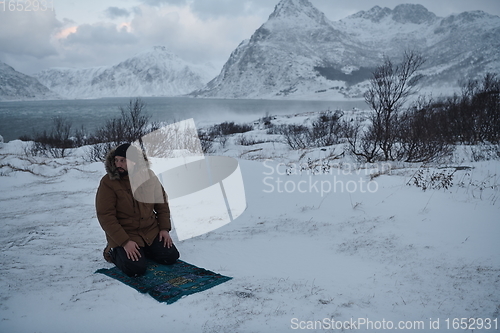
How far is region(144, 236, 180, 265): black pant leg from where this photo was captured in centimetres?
360

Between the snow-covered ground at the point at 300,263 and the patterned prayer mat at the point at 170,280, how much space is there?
102 millimetres

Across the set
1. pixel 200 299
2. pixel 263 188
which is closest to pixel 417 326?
pixel 200 299

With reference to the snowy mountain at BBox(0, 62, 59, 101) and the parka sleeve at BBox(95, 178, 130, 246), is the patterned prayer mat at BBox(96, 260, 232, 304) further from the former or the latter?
the snowy mountain at BBox(0, 62, 59, 101)

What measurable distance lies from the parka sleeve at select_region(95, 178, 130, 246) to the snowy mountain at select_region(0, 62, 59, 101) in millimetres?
202427

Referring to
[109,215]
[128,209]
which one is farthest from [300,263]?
[109,215]

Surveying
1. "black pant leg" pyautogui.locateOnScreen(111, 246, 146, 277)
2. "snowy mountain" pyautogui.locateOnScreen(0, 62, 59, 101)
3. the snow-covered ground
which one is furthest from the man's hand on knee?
"snowy mountain" pyautogui.locateOnScreen(0, 62, 59, 101)

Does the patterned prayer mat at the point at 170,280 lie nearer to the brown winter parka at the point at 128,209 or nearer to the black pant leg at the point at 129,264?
the black pant leg at the point at 129,264

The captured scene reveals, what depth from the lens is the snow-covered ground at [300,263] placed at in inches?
104

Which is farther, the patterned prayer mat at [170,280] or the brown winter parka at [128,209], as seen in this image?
the brown winter parka at [128,209]

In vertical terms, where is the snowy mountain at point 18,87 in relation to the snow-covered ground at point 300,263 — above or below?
above

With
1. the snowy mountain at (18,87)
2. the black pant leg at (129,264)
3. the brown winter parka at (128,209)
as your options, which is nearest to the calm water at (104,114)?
the brown winter parka at (128,209)

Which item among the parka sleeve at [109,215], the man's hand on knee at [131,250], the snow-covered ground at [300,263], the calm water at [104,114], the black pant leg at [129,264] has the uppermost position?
the calm water at [104,114]

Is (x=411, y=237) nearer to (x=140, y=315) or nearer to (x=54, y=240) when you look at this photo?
(x=140, y=315)

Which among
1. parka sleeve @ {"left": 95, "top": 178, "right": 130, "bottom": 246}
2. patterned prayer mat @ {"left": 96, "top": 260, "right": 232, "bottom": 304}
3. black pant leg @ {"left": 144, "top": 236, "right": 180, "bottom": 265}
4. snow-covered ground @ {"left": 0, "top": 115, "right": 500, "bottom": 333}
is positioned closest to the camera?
snow-covered ground @ {"left": 0, "top": 115, "right": 500, "bottom": 333}
